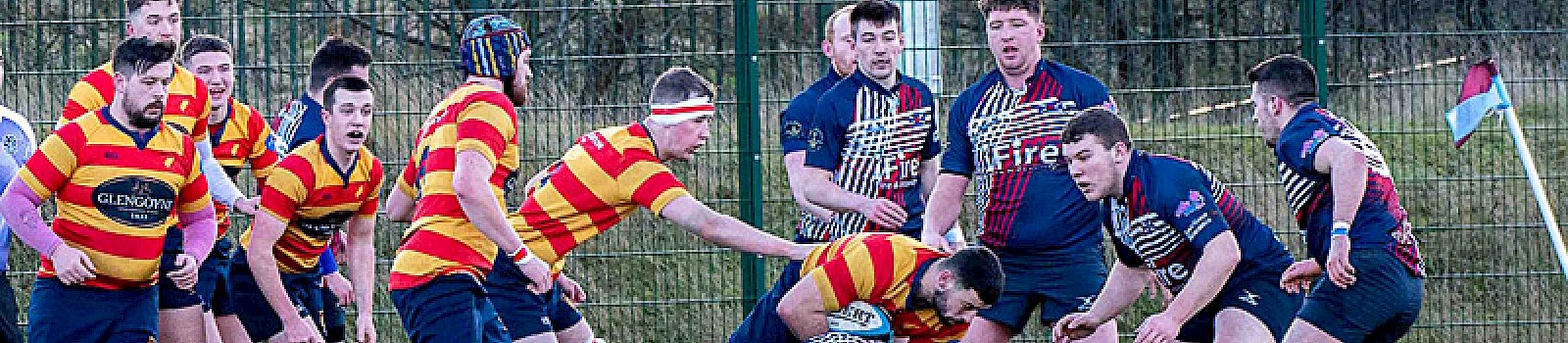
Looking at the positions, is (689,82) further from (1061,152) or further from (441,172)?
(1061,152)

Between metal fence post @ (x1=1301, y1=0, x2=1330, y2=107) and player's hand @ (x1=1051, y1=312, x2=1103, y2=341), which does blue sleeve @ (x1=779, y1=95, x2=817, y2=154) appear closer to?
player's hand @ (x1=1051, y1=312, x2=1103, y2=341)

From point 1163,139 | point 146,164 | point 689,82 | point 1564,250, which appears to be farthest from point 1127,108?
point 146,164

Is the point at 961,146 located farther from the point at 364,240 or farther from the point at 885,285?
the point at 364,240

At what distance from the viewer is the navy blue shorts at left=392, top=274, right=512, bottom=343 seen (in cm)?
676

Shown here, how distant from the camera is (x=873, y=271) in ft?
21.0

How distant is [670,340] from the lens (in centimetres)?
1060

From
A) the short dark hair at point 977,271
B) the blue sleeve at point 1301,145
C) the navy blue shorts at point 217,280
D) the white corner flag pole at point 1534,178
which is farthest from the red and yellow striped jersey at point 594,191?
the white corner flag pole at point 1534,178

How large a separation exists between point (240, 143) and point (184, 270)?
137 cm

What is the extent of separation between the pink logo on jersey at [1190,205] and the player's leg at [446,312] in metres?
2.32

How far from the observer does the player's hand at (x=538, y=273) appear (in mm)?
6660

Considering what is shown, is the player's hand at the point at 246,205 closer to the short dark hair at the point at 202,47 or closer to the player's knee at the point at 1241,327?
the short dark hair at the point at 202,47

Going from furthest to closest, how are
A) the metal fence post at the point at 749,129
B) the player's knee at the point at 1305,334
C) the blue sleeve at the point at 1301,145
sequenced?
the metal fence post at the point at 749,129
the player's knee at the point at 1305,334
the blue sleeve at the point at 1301,145

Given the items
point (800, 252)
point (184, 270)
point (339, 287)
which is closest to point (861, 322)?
point (800, 252)

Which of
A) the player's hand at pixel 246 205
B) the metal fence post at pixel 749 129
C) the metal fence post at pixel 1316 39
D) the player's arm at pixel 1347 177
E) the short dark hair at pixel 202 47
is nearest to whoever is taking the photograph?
the player's arm at pixel 1347 177
